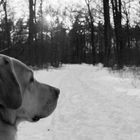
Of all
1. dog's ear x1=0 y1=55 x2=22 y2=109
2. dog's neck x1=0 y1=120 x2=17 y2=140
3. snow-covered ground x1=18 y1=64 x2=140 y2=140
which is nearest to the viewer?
dog's ear x1=0 y1=55 x2=22 y2=109

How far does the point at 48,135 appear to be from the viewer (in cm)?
466

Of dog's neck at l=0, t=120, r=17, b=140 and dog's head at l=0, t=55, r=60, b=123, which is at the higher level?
dog's head at l=0, t=55, r=60, b=123

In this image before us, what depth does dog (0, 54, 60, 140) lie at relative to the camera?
7.30ft

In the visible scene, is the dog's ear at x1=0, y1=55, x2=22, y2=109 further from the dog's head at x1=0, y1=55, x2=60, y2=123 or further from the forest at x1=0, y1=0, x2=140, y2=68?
the forest at x1=0, y1=0, x2=140, y2=68

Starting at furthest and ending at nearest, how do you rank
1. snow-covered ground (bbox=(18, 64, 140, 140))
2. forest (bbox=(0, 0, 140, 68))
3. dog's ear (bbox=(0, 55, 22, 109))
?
forest (bbox=(0, 0, 140, 68)) < snow-covered ground (bbox=(18, 64, 140, 140)) < dog's ear (bbox=(0, 55, 22, 109))

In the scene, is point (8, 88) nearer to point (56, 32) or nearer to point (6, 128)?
point (6, 128)

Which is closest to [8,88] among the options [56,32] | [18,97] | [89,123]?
[18,97]

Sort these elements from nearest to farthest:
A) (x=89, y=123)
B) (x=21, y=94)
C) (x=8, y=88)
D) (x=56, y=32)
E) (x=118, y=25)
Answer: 1. (x=8, y=88)
2. (x=21, y=94)
3. (x=89, y=123)
4. (x=118, y=25)
5. (x=56, y=32)

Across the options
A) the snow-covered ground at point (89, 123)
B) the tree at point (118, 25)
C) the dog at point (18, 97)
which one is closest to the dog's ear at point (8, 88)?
the dog at point (18, 97)

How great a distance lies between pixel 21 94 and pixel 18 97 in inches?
2.5

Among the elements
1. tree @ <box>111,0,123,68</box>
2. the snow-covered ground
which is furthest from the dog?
tree @ <box>111,0,123,68</box>

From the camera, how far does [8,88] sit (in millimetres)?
2207

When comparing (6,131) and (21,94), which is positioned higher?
(21,94)

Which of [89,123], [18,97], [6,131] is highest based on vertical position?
[18,97]
